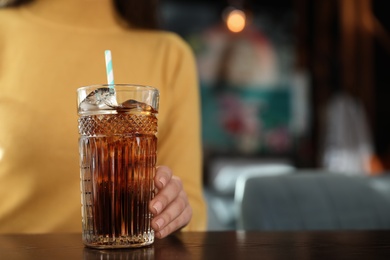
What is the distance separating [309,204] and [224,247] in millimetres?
1234

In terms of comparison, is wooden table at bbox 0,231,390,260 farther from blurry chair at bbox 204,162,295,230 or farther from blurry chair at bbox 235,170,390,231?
blurry chair at bbox 204,162,295,230

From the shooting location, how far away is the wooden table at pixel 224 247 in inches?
31.0

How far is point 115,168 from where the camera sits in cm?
88

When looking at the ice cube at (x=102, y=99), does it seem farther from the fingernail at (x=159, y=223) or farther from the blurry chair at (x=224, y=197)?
the blurry chair at (x=224, y=197)

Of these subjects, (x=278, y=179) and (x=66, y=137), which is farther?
(x=278, y=179)

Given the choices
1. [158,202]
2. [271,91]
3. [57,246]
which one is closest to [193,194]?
→ [158,202]

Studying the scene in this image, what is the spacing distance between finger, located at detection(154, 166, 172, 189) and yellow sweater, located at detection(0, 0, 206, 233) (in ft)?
1.42

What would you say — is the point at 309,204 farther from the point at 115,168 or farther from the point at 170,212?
the point at 115,168

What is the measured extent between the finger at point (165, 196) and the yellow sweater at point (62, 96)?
0.39 meters

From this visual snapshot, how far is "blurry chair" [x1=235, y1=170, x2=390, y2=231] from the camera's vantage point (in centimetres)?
202

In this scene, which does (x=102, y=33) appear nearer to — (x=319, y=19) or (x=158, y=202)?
(x=158, y=202)

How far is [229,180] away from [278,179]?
5.02m

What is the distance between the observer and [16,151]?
1.43 m

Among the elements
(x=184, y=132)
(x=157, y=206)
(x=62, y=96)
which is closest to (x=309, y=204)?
(x=184, y=132)
